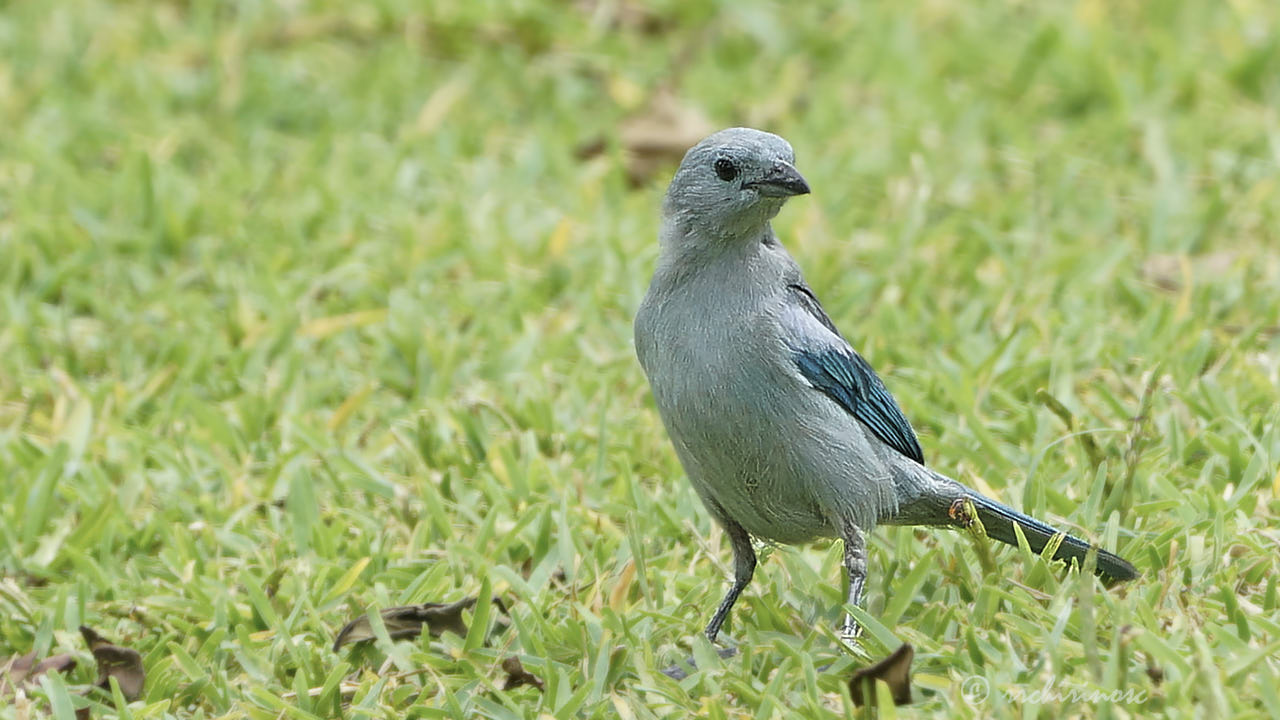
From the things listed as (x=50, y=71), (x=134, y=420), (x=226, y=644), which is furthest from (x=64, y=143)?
(x=226, y=644)

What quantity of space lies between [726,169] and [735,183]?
38 millimetres

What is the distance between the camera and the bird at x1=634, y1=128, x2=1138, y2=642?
361cm

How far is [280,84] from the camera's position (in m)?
7.24

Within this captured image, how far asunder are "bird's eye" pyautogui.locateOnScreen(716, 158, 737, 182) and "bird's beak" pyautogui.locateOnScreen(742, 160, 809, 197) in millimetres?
41

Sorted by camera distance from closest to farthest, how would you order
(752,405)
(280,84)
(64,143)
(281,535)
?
1. (752,405)
2. (281,535)
3. (64,143)
4. (280,84)

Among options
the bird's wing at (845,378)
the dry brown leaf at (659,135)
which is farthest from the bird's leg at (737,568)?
the dry brown leaf at (659,135)

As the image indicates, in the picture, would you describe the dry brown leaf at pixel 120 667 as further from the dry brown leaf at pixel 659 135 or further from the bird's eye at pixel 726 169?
the dry brown leaf at pixel 659 135

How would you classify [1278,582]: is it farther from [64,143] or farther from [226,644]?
[64,143]

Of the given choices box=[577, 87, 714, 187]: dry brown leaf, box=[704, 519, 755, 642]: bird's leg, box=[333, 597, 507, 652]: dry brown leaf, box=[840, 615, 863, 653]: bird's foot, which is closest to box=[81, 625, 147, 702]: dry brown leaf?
box=[333, 597, 507, 652]: dry brown leaf

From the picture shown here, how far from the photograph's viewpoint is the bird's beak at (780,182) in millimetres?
3533

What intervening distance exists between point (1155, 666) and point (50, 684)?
2434 mm

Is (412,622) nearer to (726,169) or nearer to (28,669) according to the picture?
(28,669)

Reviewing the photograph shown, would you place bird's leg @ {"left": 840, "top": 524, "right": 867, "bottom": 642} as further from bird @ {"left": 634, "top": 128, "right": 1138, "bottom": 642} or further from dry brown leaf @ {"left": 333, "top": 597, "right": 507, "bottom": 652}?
dry brown leaf @ {"left": 333, "top": 597, "right": 507, "bottom": 652}

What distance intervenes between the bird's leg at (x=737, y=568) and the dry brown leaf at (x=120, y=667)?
4.46 feet
